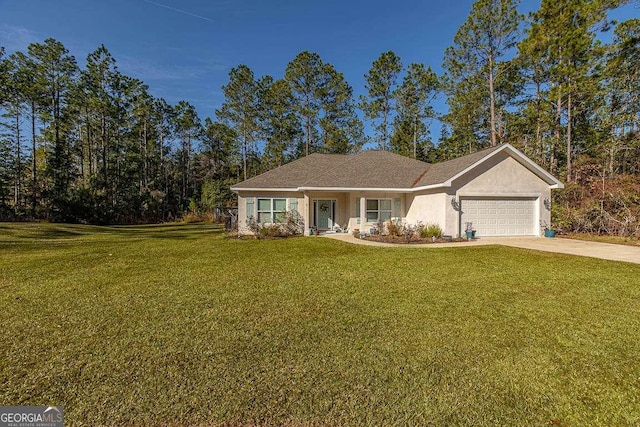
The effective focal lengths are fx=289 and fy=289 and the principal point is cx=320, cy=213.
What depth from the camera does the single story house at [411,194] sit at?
14109mm

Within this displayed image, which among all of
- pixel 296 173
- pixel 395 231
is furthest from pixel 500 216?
pixel 296 173

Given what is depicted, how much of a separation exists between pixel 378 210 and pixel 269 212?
6208 millimetres

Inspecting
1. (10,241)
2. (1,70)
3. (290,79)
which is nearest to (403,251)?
(10,241)

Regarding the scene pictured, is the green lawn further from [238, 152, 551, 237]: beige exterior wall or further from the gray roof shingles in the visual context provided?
the gray roof shingles

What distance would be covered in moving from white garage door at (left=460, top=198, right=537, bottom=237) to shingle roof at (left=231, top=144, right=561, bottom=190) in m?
1.86

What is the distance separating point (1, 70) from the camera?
82.9 feet

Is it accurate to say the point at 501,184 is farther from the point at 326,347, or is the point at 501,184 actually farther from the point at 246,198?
the point at 326,347

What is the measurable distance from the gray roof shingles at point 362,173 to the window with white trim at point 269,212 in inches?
34.2

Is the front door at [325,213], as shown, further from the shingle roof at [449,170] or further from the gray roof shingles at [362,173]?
the shingle roof at [449,170]

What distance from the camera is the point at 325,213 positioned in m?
17.4

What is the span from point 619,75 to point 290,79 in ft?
85.9

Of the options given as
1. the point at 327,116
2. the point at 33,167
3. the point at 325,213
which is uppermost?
the point at 327,116

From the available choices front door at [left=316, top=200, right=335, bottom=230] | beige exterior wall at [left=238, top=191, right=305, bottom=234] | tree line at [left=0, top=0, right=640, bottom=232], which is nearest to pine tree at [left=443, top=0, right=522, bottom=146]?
tree line at [left=0, top=0, right=640, bottom=232]

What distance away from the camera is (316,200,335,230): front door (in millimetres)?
17328
